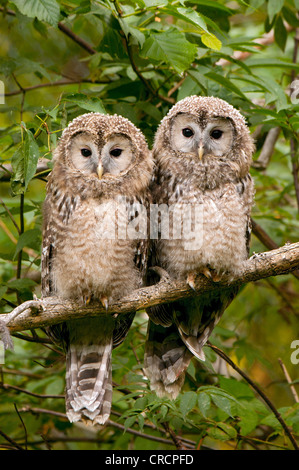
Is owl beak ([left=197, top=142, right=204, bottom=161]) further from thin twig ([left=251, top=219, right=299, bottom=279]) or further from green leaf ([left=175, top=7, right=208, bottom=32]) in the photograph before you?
thin twig ([left=251, top=219, right=299, bottom=279])

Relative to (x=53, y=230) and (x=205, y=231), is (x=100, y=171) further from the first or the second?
(x=205, y=231)

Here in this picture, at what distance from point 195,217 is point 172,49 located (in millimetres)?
837

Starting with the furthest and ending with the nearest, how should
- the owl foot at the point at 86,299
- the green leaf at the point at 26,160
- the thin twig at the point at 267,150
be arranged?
the thin twig at the point at 267,150 → the owl foot at the point at 86,299 → the green leaf at the point at 26,160

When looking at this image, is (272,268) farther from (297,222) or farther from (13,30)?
(13,30)

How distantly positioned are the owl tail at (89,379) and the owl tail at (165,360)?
0.25 metres

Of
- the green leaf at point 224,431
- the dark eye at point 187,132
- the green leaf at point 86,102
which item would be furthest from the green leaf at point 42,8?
the green leaf at point 224,431

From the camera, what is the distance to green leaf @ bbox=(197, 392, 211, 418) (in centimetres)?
292

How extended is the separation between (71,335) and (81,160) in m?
0.95

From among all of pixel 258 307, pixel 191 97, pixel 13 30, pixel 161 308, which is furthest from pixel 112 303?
pixel 13 30

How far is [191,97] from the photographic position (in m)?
3.30

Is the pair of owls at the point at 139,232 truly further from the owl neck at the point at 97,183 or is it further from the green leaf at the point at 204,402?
the green leaf at the point at 204,402

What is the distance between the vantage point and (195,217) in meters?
3.06

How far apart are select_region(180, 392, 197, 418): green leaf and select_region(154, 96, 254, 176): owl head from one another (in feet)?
3.81

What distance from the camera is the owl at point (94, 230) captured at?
9.70ft
